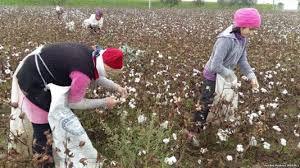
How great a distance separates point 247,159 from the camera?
499 centimetres

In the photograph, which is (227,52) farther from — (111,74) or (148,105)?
(111,74)

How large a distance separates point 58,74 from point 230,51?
1.87m

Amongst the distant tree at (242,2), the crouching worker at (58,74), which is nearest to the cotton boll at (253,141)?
the crouching worker at (58,74)

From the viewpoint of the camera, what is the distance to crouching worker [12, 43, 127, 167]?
3.45m

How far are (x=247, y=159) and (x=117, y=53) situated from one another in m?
2.23

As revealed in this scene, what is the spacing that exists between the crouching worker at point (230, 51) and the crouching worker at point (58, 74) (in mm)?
1351

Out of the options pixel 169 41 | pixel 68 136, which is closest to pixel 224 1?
pixel 169 41

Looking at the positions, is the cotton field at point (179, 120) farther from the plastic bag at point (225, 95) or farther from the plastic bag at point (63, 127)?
the plastic bag at point (63, 127)

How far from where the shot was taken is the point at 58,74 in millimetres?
3596

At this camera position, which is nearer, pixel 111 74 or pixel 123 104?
pixel 111 74

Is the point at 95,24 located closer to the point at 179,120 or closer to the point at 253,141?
the point at 179,120

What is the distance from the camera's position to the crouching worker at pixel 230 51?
4422 mm

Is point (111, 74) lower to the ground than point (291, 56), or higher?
higher

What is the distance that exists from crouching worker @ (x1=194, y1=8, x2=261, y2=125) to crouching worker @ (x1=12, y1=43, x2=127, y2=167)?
135 centimetres
